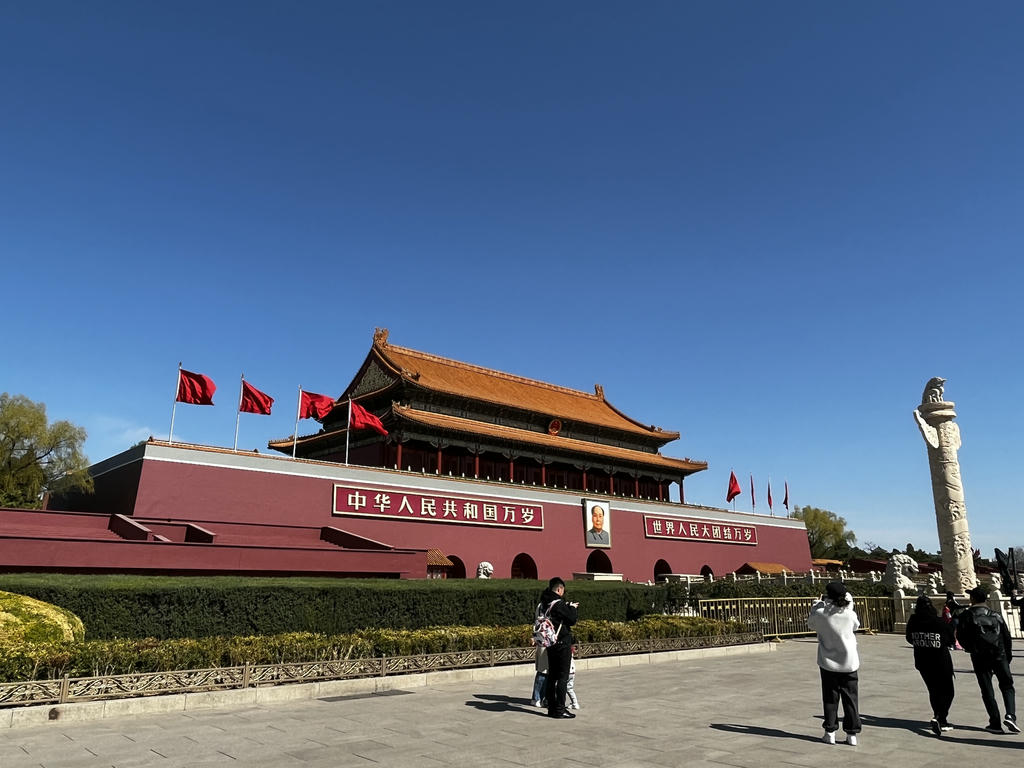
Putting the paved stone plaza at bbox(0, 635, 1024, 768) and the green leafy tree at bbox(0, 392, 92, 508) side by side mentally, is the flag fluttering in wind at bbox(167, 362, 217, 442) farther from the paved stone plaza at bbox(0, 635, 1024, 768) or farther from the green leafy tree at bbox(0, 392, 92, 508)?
the paved stone plaza at bbox(0, 635, 1024, 768)

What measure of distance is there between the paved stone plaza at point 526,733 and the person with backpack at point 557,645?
200 mm

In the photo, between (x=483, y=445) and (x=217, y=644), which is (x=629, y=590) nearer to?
(x=217, y=644)

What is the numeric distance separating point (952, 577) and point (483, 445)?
664 inches

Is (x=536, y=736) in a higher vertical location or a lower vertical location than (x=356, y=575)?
lower

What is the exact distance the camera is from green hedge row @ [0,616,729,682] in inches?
283

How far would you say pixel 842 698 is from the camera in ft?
19.3

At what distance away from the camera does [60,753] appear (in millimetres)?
5402

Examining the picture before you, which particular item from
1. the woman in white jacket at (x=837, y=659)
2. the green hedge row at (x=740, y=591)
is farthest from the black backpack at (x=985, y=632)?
the green hedge row at (x=740, y=591)

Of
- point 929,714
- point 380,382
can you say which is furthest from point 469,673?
point 380,382

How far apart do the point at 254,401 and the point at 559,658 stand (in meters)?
16.7

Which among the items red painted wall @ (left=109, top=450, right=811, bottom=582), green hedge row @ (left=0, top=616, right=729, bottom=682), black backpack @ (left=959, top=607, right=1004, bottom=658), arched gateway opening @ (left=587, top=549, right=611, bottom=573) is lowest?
green hedge row @ (left=0, top=616, right=729, bottom=682)

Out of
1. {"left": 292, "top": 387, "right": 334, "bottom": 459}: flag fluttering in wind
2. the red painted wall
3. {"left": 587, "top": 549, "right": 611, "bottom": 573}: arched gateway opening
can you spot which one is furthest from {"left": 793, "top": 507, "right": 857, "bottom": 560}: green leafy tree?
{"left": 292, "top": 387, "right": 334, "bottom": 459}: flag fluttering in wind

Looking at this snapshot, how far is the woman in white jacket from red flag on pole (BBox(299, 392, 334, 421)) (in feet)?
62.2

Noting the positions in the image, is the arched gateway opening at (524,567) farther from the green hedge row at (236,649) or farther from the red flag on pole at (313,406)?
the green hedge row at (236,649)
